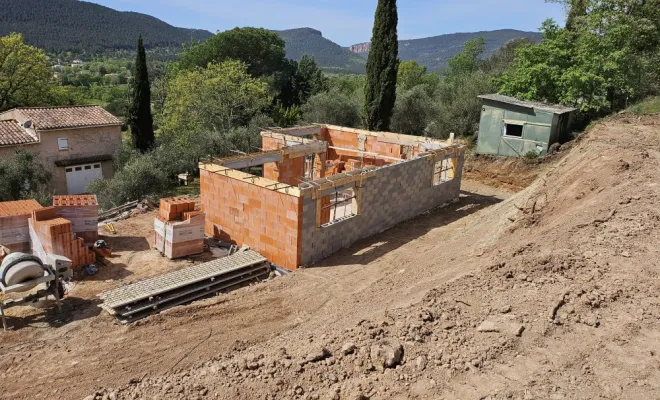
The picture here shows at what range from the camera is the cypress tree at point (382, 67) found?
28156 millimetres

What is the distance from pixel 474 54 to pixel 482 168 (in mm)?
36231

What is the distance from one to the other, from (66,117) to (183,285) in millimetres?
17988

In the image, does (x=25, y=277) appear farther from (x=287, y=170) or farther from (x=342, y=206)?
(x=342, y=206)

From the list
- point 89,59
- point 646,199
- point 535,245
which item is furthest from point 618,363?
point 89,59

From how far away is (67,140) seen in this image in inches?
984

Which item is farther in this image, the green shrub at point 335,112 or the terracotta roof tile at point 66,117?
the green shrub at point 335,112

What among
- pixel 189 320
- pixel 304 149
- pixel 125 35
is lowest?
pixel 189 320

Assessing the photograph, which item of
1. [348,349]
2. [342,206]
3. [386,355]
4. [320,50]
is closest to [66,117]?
[342,206]

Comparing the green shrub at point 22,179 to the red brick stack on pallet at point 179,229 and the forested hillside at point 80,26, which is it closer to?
the red brick stack on pallet at point 179,229

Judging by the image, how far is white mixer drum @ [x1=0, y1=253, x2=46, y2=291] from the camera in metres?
10.5

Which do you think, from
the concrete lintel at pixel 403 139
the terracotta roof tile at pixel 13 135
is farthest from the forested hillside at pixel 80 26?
the concrete lintel at pixel 403 139

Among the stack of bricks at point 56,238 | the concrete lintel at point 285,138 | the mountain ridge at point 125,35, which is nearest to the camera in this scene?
the stack of bricks at point 56,238

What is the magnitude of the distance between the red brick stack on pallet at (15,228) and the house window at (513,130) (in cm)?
2148

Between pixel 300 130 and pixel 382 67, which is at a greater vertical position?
pixel 382 67
